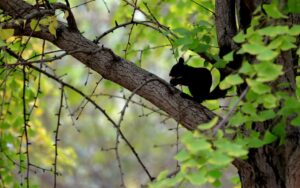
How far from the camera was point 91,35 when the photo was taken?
34.7ft

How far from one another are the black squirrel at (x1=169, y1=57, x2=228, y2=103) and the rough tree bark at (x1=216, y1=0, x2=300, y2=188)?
167 mm

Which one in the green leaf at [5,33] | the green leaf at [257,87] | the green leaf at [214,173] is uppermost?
the green leaf at [5,33]

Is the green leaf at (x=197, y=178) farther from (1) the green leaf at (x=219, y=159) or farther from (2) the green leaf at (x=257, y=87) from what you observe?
(2) the green leaf at (x=257, y=87)

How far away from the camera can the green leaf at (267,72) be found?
158 centimetres

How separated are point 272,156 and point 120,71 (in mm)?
681

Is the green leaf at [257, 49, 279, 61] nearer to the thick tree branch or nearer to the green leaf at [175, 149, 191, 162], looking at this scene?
the green leaf at [175, 149, 191, 162]

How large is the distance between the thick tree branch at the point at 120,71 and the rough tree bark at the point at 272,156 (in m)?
0.24

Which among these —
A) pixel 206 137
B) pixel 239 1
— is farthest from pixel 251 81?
pixel 239 1

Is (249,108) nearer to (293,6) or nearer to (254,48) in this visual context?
(254,48)

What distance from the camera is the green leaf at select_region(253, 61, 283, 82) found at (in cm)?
158

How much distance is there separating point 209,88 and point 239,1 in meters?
0.39

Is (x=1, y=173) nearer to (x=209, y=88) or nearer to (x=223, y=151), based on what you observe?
(x=209, y=88)

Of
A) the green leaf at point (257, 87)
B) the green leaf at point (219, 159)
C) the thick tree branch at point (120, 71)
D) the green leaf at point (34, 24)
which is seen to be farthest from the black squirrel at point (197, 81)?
the green leaf at point (219, 159)

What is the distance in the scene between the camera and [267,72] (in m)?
1.59
